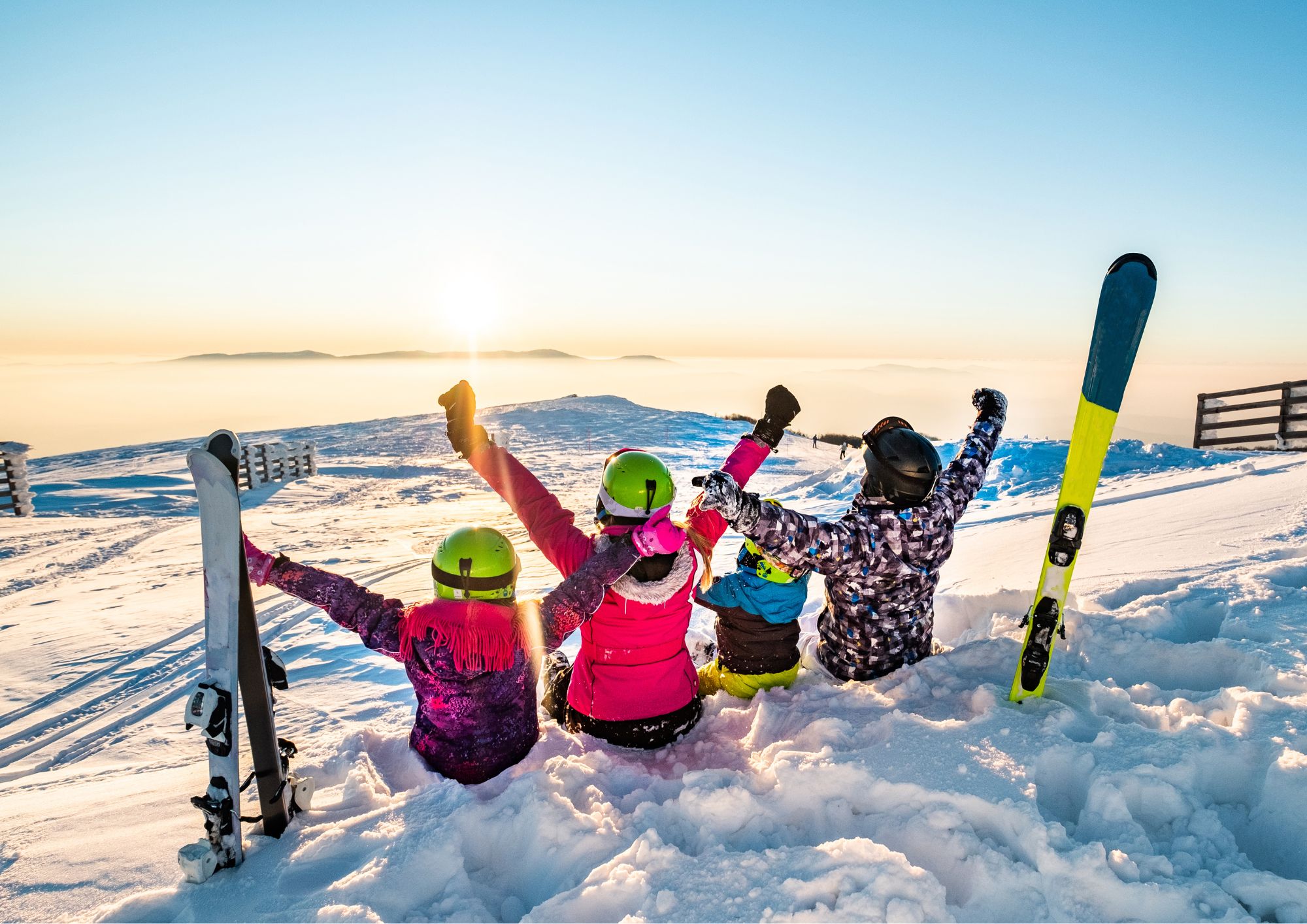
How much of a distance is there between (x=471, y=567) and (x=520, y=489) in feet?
2.64

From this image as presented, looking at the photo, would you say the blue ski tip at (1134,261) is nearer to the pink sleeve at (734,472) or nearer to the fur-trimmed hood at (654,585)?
the pink sleeve at (734,472)

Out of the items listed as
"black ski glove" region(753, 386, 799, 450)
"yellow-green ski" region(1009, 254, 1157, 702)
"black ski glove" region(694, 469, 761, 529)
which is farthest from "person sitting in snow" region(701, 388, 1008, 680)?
"black ski glove" region(753, 386, 799, 450)

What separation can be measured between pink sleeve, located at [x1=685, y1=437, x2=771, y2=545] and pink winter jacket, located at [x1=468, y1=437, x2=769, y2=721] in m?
0.01

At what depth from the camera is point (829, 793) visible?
Answer: 107 inches

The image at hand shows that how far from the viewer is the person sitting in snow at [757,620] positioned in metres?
3.67

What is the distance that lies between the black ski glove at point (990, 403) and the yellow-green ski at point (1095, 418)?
55 cm

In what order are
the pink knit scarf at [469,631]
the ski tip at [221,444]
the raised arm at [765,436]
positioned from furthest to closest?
the raised arm at [765,436] < the pink knit scarf at [469,631] < the ski tip at [221,444]

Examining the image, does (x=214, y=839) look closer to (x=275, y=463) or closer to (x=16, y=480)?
(x=16, y=480)

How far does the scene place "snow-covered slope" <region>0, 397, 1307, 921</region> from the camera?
88.8 inches

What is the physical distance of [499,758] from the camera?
10.2 ft

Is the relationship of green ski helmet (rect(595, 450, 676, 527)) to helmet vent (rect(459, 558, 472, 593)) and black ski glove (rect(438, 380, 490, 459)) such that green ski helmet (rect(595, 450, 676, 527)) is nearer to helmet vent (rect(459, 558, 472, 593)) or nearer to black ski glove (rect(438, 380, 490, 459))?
helmet vent (rect(459, 558, 472, 593))

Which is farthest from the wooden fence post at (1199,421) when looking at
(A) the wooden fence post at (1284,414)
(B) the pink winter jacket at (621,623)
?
(B) the pink winter jacket at (621,623)

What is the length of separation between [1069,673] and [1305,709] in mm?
976

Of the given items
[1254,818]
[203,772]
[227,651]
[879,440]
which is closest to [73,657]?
[203,772]
